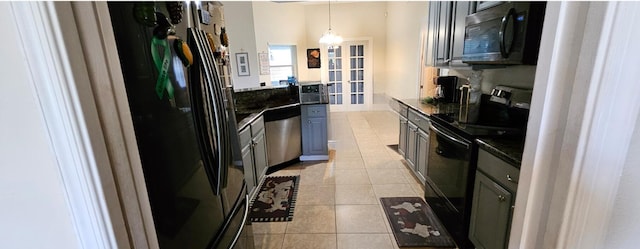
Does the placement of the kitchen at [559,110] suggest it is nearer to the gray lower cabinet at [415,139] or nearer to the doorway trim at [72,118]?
the doorway trim at [72,118]

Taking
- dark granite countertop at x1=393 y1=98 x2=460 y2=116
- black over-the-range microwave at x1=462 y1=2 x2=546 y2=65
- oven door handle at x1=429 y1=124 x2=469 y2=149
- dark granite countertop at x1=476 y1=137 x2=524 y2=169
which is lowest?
oven door handle at x1=429 y1=124 x2=469 y2=149

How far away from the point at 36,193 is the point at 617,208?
1061 mm

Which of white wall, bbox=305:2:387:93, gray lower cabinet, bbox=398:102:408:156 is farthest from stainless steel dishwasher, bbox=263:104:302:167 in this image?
white wall, bbox=305:2:387:93

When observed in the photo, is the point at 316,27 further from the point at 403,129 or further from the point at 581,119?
the point at 581,119

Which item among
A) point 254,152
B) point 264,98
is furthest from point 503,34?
point 264,98

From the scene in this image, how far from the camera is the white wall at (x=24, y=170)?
446 millimetres

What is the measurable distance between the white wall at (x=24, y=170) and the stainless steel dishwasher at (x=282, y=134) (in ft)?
8.70

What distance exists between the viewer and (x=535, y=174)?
0.54 m

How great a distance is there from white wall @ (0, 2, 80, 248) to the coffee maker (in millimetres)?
2830

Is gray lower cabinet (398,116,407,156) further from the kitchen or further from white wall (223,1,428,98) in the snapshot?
the kitchen

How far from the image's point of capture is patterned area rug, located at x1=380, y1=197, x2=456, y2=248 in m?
2.00

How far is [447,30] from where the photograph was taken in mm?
1666

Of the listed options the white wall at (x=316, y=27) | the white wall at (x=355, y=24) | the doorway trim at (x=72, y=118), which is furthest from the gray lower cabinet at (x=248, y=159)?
the white wall at (x=355, y=24)

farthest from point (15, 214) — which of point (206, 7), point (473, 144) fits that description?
point (473, 144)
